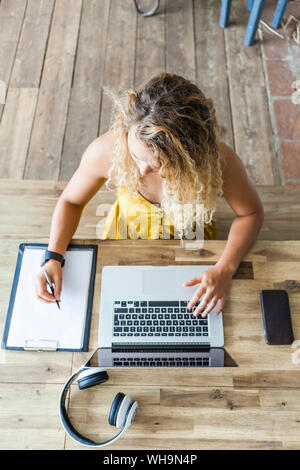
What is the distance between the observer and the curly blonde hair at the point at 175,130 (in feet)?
3.05

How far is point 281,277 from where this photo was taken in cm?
116

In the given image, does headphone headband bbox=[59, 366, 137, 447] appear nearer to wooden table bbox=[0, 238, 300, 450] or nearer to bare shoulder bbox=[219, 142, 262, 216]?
wooden table bbox=[0, 238, 300, 450]

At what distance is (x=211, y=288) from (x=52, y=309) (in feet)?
1.51

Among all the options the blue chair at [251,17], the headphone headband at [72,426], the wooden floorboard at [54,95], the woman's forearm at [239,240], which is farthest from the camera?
the blue chair at [251,17]

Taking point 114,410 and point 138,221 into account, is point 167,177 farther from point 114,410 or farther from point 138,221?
point 114,410

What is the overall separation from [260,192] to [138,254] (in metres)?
0.96

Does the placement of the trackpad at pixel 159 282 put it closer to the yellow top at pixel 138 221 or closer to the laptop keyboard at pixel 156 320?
the laptop keyboard at pixel 156 320

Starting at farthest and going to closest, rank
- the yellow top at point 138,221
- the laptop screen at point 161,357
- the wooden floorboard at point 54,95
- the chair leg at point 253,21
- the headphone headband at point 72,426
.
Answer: the chair leg at point 253,21 → the wooden floorboard at point 54,95 → the yellow top at point 138,221 → the laptop screen at point 161,357 → the headphone headband at point 72,426

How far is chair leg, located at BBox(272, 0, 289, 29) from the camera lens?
2450 millimetres


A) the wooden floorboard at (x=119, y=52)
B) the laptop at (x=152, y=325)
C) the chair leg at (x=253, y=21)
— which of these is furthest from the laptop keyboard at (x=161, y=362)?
the chair leg at (x=253, y=21)

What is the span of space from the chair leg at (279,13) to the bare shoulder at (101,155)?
195 cm

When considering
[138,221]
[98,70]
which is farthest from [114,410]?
[98,70]

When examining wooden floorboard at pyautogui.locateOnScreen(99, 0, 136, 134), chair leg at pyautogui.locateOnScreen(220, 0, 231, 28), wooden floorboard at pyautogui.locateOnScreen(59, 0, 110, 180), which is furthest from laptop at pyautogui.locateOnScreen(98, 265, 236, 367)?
chair leg at pyautogui.locateOnScreen(220, 0, 231, 28)

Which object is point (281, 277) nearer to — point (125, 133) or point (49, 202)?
point (125, 133)
